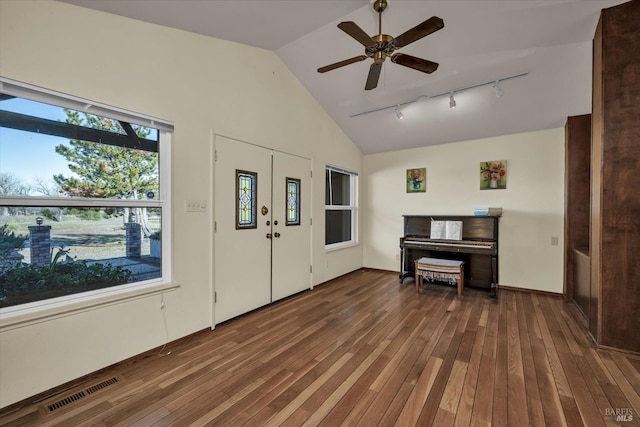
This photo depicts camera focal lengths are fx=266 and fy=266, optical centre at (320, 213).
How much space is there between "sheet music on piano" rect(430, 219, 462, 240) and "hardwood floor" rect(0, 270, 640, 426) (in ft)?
4.47

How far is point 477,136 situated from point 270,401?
15.5 feet

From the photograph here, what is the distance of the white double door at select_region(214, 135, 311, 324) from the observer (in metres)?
2.96

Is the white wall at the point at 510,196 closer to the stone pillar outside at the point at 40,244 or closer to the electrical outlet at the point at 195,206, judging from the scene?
the electrical outlet at the point at 195,206

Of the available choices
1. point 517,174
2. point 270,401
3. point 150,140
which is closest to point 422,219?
point 517,174

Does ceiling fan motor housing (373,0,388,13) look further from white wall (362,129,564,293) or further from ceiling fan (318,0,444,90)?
white wall (362,129,564,293)

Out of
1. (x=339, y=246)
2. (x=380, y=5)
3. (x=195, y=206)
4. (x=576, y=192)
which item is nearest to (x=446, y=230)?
(x=576, y=192)

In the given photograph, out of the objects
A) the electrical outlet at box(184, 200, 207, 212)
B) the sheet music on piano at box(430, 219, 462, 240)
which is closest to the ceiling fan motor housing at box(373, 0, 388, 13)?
the electrical outlet at box(184, 200, 207, 212)

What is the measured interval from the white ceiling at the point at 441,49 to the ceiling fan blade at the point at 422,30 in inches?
28.6

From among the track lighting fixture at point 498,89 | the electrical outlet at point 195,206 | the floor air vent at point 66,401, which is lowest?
the floor air vent at point 66,401

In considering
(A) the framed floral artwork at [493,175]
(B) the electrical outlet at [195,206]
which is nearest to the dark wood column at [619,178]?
(A) the framed floral artwork at [493,175]

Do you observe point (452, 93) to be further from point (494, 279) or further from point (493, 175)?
point (494, 279)

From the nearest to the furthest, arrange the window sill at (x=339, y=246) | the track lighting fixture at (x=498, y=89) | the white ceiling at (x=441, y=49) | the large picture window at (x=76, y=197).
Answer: the large picture window at (x=76, y=197)
the white ceiling at (x=441, y=49)
the track lighting fixture at (x=498, y=89)
the window sill at (x=339, y=246)

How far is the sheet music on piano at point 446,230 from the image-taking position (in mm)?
4262

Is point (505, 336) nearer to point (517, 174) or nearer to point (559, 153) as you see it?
point (517, 174)
